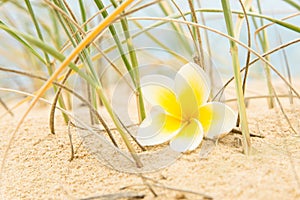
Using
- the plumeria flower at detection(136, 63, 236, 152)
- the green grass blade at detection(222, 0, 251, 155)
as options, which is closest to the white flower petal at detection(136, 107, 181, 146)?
the plumeria flower at detection(136, 63, 236, 152)

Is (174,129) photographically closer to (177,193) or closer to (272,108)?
(177,193)

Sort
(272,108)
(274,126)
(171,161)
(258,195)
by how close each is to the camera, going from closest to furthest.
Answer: (258,195) < (171,161) < (274,126) < (272,108)

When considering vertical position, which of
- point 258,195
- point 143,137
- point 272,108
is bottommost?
point 258,195

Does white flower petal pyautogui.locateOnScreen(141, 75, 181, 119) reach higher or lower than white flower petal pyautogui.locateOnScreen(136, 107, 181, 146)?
higher

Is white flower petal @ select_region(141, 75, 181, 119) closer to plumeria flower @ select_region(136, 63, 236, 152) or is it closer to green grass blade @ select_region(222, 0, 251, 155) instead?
plumeria flower @ select_region(136, 63, 236, 152)

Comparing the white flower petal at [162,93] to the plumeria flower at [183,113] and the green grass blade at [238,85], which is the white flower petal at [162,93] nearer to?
the plumeria flower at [183,113]

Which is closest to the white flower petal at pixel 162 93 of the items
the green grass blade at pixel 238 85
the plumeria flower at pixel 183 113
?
the plumeria flower at pixel 183 113

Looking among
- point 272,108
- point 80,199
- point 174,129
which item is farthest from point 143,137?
point 272,108
